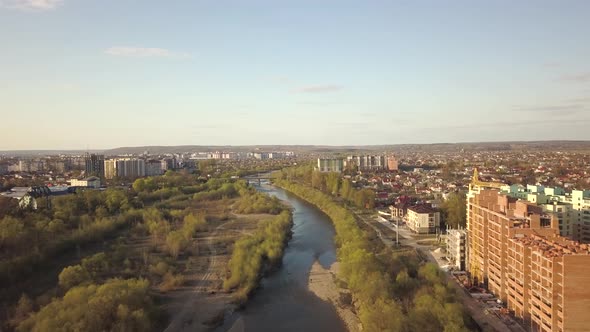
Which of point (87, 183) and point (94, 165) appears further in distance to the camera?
point (94, 165)

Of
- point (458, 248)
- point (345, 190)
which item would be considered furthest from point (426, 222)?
point (345, 190)

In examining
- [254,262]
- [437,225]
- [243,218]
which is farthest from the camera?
[243,218]

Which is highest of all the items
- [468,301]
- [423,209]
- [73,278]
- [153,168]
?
[153,168]

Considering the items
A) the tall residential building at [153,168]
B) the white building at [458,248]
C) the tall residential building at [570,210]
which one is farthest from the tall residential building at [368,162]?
the white building at [458,248]

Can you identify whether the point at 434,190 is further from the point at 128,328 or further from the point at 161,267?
the point at 128,328

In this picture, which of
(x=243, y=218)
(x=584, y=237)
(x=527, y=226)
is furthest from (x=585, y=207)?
(x=243, y=218)

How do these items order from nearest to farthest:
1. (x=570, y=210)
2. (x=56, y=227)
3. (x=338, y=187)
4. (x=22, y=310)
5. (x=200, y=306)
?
(x=22, y=310)
(x=200, y=306)
(x=570, y=210)
(x=56, y=227)
(x=338, y=187)

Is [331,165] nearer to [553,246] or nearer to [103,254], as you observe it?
[103,254]

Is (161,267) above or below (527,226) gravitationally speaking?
below
